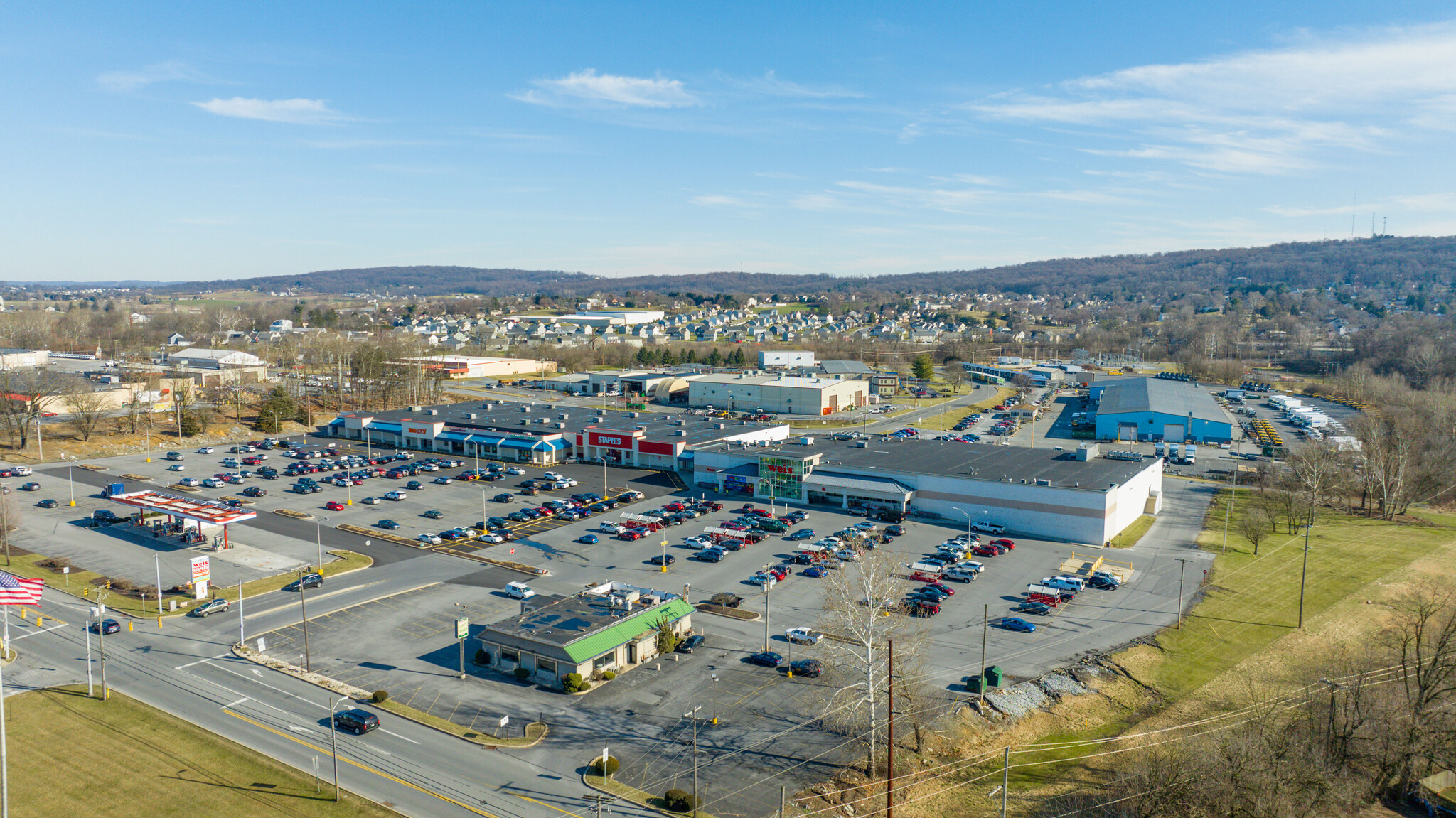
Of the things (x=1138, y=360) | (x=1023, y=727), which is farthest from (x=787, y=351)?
(x=1023, y=727)

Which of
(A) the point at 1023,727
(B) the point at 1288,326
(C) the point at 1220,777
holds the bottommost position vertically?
(A) the point at 1023,727

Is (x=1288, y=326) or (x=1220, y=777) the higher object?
(x=1288, y=326)

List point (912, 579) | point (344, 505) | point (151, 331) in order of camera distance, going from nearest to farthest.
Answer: point (912, 579)
point (344, 505)
point (151, 331)

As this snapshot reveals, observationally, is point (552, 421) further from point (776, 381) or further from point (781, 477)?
point (776, 381)

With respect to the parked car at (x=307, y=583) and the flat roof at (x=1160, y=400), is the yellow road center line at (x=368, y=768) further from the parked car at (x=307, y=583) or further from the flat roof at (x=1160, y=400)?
the flat roof at (x=1160, y=400)

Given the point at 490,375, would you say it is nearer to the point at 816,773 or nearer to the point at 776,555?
the point at 776,555

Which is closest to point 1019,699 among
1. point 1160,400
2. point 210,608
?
point 210,608
